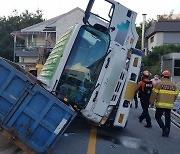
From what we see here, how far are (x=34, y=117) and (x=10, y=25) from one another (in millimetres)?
65046

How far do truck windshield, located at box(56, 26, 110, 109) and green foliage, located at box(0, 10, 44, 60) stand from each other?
55.1 metres

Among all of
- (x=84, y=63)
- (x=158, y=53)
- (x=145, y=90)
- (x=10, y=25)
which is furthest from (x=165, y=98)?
(x=10, y=25)

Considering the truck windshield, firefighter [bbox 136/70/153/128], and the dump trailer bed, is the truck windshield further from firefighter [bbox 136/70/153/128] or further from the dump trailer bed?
firefighter [bbox 136/70/153/128]

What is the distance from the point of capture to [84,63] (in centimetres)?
776

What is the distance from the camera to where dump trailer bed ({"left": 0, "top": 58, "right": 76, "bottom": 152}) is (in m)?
5.89

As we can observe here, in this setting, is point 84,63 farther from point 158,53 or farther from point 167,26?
point 167,26

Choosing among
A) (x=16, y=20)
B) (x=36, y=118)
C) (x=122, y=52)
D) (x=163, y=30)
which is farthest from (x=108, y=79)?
(x=16, y=20)

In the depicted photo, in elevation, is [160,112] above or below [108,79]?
below

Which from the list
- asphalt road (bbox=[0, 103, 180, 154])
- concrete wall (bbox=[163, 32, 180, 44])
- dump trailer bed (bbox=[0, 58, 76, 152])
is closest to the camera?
dump trailer bed (bbox=[0, 58, 76, 152])

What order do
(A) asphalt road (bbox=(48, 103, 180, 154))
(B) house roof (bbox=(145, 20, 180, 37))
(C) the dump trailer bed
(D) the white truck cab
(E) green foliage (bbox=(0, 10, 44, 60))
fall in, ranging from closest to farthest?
(C) the dump trailer bed < (A) asphalt road (bbox=(48, 103, 180, 154)) < (D) the white truck cab < (B) house roof (bbox=(145, 20, 180, 37)) < (E) green foliage (bbox=(0, 10, 44, 60))

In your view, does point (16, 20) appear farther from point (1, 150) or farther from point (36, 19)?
point (1, 150)

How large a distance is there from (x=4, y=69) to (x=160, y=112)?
438 centimetres

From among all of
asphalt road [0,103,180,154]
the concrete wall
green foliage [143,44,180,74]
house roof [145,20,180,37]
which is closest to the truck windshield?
asphalt road [0,103,180,154]

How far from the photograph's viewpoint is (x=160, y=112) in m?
8.89
